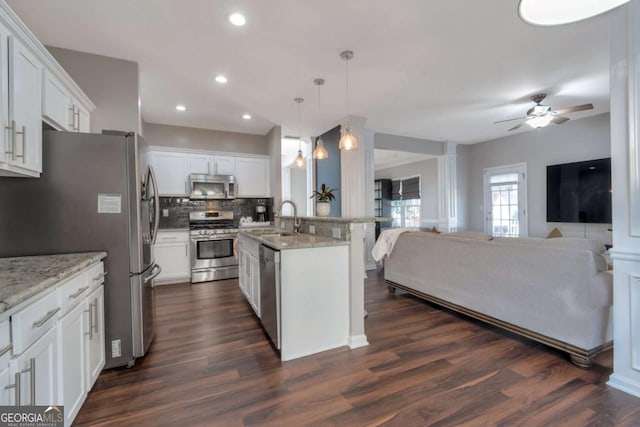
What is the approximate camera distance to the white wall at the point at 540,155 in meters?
4.87

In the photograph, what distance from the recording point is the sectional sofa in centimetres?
205

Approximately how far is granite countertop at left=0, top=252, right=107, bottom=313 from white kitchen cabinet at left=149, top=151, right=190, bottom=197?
308 centimetres

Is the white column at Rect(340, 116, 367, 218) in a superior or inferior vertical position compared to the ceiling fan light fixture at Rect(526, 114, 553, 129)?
inferior

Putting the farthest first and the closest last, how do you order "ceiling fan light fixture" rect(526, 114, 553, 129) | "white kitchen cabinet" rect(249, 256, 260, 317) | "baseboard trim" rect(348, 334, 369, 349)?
"ceiling fan light fixture" rect(526, 114, 553, 129) < "white kitchen cabinet" rect(249, 256, 260, 317) < "baseboard trim" rect(348, 334, 369, 349)

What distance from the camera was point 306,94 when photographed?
12.3ft

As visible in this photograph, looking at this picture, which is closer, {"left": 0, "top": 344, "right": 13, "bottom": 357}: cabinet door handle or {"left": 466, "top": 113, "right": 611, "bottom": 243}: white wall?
{"left": 0, "top": 344, "right": 13, "bottom": 357}: cabinet door handle

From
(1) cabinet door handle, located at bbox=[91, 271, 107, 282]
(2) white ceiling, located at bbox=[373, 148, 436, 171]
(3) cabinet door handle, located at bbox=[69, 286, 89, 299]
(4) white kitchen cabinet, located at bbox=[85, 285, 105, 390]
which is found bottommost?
(4) white kitchen cabinet, located at bbox=[85, 285, 105, 390]

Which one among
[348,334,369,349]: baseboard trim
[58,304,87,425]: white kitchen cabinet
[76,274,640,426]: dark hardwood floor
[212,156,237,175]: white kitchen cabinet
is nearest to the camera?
[58,304,87,425]: white kitchen cabinet

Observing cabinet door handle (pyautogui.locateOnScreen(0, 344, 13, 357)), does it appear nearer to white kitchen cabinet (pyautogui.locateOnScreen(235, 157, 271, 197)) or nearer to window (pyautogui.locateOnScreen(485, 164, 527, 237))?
white kitchen cabinet (pyautogui.locateOnScreen(235, 157, 271, 197))

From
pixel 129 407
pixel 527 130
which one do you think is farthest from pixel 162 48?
pixel 527 130

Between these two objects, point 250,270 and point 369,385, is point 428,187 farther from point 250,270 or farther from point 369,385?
point 369,385

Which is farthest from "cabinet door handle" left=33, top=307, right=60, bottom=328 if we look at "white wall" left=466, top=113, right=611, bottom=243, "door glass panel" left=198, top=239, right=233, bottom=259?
"white wall" left=466, top=113, right=611, bottom=243

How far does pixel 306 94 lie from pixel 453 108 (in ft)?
7.92

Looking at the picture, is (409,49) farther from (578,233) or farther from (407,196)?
(407,196)
